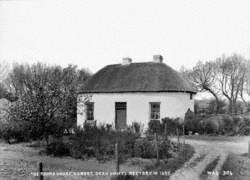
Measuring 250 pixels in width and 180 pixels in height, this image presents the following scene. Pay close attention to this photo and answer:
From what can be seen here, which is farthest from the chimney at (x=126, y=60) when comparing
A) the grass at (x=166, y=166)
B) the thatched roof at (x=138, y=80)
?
the grass at (x=166, y=166)

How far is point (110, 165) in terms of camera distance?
9234mm

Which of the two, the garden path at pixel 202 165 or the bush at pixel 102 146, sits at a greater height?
the bush at pixel 102 146

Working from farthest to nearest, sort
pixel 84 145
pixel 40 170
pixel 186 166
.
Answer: pixel 84 145, pixel 186 166, pixel 40 170

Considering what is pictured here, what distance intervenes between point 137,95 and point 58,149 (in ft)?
32.2

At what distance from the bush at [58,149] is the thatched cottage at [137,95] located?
7.19m

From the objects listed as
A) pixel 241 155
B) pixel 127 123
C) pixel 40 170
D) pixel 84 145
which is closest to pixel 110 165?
pixel 84 145

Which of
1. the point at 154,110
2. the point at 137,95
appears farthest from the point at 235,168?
the point at 137,95

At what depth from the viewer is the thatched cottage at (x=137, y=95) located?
767 inches

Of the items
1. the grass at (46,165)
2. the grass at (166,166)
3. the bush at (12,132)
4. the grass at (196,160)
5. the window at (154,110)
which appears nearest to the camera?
the grass at (166,166)

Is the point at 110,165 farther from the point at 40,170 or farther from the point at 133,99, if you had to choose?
the point at 133,99

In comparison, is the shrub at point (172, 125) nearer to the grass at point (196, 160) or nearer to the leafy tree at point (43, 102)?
the grass at point (196, 160)

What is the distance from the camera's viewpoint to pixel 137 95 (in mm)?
19891

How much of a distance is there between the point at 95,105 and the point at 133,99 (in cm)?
302

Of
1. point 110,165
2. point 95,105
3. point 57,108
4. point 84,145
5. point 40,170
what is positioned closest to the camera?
point 40,170
